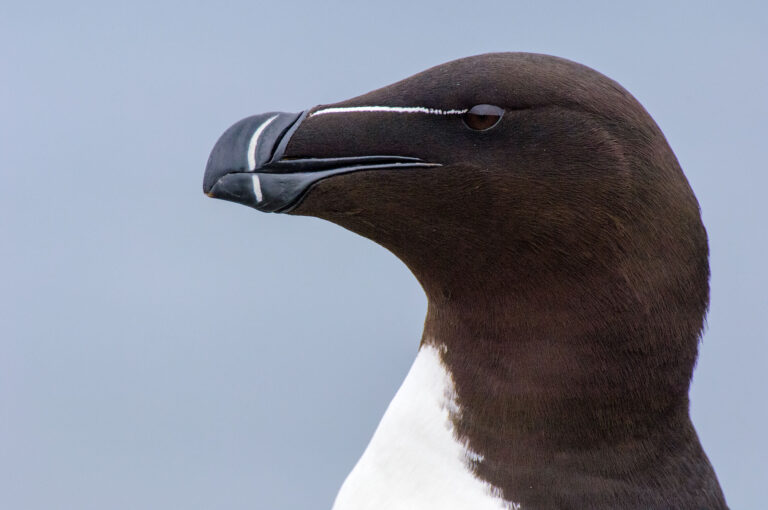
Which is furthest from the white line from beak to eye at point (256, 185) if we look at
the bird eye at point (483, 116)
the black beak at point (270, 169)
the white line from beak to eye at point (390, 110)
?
the bird eye at point (483, 116)

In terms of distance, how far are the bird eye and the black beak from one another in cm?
13

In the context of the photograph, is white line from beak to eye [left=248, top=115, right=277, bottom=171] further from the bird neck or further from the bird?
the bird neck

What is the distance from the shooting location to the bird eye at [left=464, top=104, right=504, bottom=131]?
7.81 feet

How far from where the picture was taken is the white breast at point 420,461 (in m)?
2.41

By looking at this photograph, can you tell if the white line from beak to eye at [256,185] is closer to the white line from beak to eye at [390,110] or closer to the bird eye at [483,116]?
the white line from beak to eye at [390,110]

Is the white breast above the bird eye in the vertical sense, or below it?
below

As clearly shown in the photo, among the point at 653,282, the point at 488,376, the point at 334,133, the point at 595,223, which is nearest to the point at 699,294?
the point at 653,282

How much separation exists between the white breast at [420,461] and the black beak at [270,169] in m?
0.50

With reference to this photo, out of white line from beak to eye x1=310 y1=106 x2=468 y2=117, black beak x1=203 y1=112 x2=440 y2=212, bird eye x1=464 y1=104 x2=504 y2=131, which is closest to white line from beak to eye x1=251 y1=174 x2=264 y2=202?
black beak x1=203 y1=112 x2=440 y2=212

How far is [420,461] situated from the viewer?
247cm

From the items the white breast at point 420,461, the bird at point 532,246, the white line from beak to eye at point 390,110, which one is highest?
the white line from beak to eye at point 390,110

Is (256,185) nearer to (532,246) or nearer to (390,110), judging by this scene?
(390,110)

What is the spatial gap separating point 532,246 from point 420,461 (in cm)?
55

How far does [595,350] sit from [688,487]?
0.40 meters
